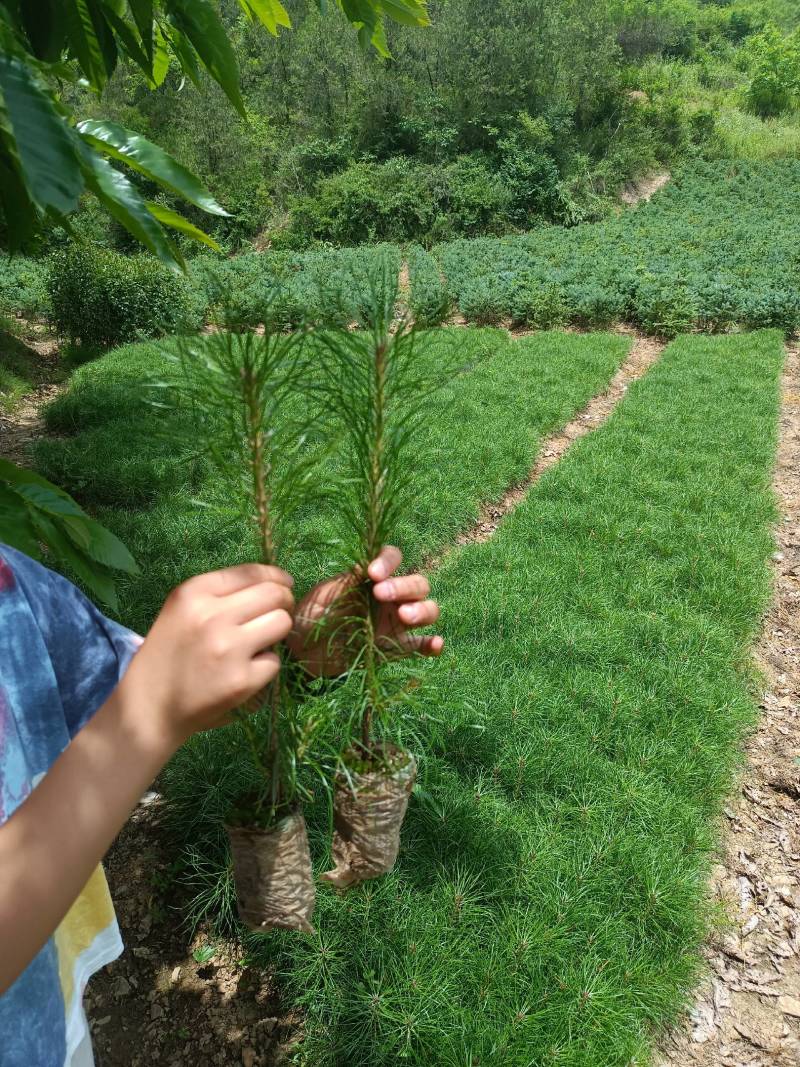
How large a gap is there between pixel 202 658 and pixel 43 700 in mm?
560

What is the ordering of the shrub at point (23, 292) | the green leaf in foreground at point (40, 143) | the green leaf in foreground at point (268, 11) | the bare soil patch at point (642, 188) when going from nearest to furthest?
1. the green leaf in foreground at point (40, 143)
2. the green leaf in foreground at point (268, 11)
3. the shrub at point (23, 292)
4. the bare soil patch at point (642, 188)

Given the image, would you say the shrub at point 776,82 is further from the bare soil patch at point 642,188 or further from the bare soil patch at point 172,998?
the bare soil patch at point 172,998

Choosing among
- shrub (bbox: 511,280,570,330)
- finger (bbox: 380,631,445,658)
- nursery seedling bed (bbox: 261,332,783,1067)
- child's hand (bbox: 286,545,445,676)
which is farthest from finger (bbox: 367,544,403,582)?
shrub (bbox: 511,280,570,330)

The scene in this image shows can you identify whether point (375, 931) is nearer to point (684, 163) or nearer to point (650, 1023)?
point (650, 1023)

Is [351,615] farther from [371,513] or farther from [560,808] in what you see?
[560,808]

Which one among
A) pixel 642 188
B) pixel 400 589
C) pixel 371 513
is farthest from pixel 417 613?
pixel 642 188

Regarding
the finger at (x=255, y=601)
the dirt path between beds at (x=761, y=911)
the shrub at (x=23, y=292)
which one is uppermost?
the shrub at (x=23, y=292)

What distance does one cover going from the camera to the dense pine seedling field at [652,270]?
12953 mm

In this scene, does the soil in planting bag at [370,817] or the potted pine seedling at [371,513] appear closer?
the potted pine seedling at [371,513]

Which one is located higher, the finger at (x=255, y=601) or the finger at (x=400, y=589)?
the finger at (x=255, y=601)

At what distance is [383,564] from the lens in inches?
39.7

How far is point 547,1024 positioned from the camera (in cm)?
227

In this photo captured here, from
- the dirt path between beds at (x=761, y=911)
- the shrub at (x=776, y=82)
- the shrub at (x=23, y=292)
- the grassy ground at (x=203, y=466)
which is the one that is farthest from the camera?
the shrub at (x=776, y=82)

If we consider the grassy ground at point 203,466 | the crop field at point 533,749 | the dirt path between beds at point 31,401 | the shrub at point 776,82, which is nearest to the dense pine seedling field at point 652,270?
the grassy ground at point 203,466
